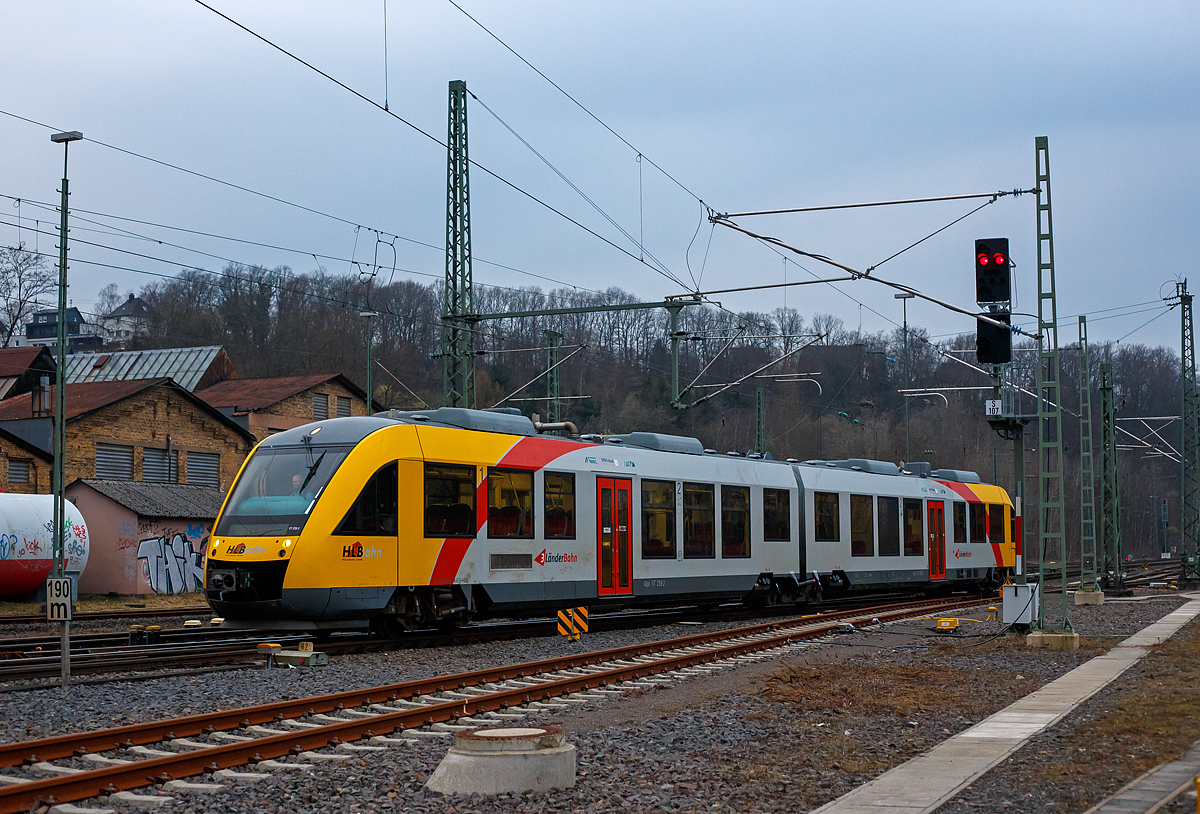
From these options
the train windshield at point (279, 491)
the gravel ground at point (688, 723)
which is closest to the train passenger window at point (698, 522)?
the gravel ground at point (688, 723)

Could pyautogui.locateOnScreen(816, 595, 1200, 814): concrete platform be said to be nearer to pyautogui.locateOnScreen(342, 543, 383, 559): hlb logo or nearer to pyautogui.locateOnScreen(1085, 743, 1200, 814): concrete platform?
pyautogui.locateOnScreen(1085, 743, 1200, 814): concrete platform

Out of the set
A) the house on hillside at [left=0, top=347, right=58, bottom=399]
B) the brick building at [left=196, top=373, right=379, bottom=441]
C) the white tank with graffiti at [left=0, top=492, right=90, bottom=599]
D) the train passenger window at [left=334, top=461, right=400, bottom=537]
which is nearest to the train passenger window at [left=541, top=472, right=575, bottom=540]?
the train passenger window at [left=334, top=461, right=400, bottom=537]

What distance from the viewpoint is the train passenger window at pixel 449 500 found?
17500mm

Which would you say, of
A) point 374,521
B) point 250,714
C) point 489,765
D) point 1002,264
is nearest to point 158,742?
point 250,714

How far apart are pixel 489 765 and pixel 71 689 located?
628 cm

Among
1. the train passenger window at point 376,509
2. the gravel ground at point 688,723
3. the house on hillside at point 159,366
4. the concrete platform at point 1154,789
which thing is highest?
the house on hillside at point 159,366

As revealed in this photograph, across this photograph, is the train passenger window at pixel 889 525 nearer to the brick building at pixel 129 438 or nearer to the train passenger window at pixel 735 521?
the train passenger window at pixel 735 521

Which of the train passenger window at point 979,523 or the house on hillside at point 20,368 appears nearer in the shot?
the train passenger window at point 979,523

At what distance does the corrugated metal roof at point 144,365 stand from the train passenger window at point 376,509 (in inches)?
1774

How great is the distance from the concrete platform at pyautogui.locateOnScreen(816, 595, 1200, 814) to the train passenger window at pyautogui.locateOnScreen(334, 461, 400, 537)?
8502 mm

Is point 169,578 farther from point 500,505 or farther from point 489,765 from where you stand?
point 489,765

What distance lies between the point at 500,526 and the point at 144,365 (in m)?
48.0

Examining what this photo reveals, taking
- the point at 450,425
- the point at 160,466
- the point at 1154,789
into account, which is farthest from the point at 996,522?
the point at 1154,789

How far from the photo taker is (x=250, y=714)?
10.4 metres
